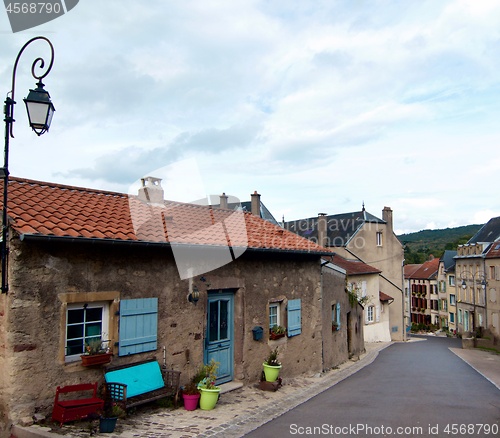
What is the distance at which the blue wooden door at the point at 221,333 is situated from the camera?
9312mm

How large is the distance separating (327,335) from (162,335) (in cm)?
687

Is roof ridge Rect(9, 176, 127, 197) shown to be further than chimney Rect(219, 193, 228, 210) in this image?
No

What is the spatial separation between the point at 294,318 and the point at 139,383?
192 inches

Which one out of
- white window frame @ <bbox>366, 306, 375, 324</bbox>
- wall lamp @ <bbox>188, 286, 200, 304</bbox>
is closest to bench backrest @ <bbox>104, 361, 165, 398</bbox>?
wall lamp @ <bbox>188, 286, 200, 304</bbox>

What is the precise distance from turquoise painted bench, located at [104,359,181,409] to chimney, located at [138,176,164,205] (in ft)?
14.1

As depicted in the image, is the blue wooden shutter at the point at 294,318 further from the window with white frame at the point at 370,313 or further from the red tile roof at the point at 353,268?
the window with white frame at the point at 370,313

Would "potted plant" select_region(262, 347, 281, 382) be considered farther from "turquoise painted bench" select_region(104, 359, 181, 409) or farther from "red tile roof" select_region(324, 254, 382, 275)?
"red tile roof" select_region(324, 254, 382, 275)

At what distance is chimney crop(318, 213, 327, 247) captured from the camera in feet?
110

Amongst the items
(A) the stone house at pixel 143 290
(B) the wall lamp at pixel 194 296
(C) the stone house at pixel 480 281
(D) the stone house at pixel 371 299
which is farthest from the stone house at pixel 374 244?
(B) the wall lamp at pixel 194 296

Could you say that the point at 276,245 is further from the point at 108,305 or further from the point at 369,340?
the point at 369,340

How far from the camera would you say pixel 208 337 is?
922 centimetres

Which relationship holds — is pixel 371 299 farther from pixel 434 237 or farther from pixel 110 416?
pixel 434 237

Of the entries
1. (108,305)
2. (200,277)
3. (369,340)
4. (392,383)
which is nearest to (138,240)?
(108,305)

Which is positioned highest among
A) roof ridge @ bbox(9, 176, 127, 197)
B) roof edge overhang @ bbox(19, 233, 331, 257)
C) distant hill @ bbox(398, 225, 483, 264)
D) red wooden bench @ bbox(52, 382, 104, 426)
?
distant hill @ bbox(398, 225, 483, 264)
